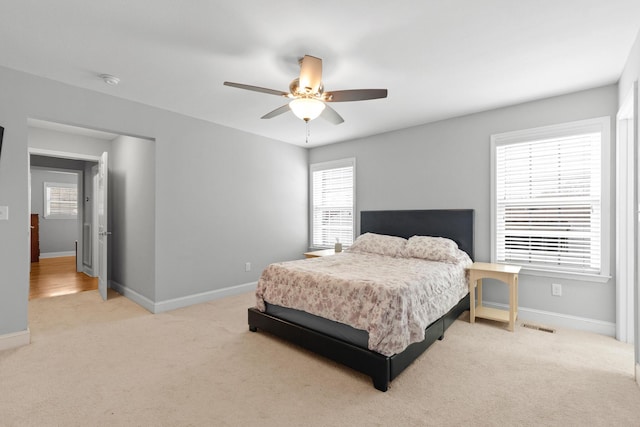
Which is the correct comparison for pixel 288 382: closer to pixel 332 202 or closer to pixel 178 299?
pixel 178 299

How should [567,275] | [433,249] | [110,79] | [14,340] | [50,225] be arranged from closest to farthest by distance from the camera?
[14,340], [110,79], [567,275], [433,249], [50,225]

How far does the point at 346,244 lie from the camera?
17.5 feet

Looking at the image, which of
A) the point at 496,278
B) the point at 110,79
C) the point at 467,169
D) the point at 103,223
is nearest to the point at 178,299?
the point at 103,223

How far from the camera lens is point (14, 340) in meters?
2.75

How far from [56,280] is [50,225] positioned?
359cm

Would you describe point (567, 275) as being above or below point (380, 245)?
below

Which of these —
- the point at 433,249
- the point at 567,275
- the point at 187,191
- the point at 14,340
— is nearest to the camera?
the point at 14,340

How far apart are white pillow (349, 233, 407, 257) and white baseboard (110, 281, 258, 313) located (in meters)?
1.84

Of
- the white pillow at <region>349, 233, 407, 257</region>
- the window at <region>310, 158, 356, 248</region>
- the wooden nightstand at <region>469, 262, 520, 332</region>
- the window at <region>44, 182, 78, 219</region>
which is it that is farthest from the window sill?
the window at <region>44, 182, 78, 219</region>

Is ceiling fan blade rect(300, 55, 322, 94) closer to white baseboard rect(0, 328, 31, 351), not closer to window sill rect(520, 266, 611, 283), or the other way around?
window sill rect(520, 266, 611, 283)

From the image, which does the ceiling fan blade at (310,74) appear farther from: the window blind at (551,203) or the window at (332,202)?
the window at (332,202)

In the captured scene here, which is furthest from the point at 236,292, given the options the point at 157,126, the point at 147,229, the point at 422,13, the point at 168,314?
the point at 422,13

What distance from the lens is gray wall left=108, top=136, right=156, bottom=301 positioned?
12.7ft

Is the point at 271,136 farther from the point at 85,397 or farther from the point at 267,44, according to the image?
the point at 85,397
